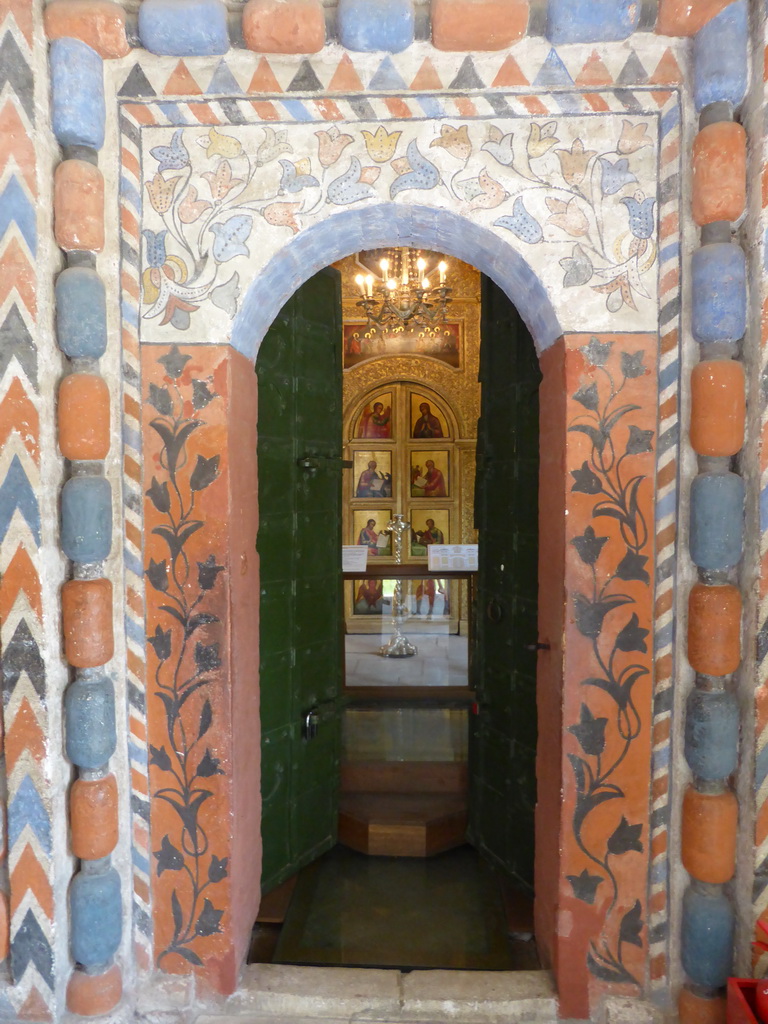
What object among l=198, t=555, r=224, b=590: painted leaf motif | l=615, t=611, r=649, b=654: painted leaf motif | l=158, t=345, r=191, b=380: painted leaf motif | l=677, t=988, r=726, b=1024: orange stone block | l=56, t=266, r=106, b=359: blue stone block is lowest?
l=677, t=988, r=726, b=1024: orange stone block

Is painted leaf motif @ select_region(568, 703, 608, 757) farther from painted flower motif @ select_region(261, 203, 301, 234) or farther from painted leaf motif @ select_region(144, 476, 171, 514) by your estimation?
painted flower motif @ select_region(261, 203, 301, 234)

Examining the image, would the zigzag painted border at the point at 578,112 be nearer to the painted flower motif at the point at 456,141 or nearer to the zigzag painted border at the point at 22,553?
the painted flower motif at the point at 456,141

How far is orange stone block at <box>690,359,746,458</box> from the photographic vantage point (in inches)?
62.8

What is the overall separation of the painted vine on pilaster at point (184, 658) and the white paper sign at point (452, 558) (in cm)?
209

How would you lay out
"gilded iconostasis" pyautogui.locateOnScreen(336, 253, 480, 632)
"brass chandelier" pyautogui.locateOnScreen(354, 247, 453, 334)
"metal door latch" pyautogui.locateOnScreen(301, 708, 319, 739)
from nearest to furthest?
"metal door latch" pyautogui.locateOnScreen(301, 708, 319, 739) < "brass chandelier" pyautogui.locateOnScreen(354, 247, 453, 334) < "gilded iconostasis" pyautogui.locateOnScreen(336, 253, 480, 632)

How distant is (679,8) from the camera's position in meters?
1.57

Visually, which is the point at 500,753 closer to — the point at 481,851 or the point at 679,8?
the point at 481,851

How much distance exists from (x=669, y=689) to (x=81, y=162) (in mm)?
2086

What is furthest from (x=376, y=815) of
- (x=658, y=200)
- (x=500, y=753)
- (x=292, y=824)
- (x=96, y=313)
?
(x=658, y=200)

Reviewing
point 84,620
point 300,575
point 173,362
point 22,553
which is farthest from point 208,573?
point 300,575

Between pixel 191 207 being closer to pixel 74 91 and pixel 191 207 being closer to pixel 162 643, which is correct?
pixel 74 91

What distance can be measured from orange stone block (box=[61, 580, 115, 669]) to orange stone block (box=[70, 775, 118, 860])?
0.33m

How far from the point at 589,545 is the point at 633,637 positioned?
0.27 metres

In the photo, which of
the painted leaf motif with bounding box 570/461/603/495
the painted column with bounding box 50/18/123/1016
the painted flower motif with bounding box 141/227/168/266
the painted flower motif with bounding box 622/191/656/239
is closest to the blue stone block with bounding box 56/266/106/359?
the painted column with bounding box 50/18/123/1016
